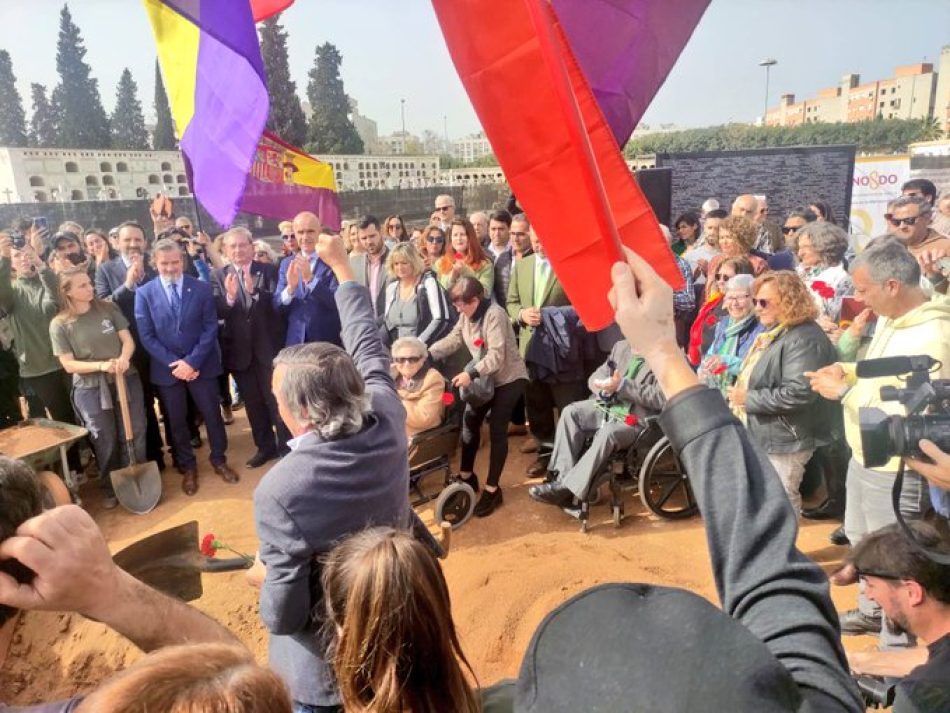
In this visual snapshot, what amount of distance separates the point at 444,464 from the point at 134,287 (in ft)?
10.9

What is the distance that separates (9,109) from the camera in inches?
2527

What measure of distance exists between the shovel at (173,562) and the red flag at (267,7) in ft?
11.2

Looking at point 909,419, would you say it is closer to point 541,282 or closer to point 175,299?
point 541,282

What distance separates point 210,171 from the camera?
163 inches

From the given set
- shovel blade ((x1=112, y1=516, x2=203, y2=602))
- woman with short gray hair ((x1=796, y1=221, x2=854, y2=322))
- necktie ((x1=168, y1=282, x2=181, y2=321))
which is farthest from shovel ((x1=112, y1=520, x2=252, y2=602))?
woman with short gray hair ((x1=796, y1=221, x2=854, y2=322))

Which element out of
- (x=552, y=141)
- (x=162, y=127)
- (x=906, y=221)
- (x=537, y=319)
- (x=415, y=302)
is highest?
(x=162, y=127)

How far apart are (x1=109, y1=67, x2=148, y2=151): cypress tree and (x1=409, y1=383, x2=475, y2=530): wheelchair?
2885 inches

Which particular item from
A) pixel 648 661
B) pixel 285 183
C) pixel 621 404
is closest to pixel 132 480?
pixel 285 183

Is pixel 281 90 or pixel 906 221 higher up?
pixel 281 90

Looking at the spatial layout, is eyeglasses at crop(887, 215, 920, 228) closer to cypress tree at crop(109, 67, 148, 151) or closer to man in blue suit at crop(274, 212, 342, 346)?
man in blue suit at crop(274, 212, 342, 346)

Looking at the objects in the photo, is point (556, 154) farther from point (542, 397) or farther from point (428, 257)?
Result: point (428, 257)

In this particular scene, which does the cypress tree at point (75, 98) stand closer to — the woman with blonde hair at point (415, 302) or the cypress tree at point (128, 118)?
Answer: the cypress tree at point (128, 118)

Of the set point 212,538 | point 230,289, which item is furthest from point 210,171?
point 212,538

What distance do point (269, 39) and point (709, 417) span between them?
53042 millimetres
